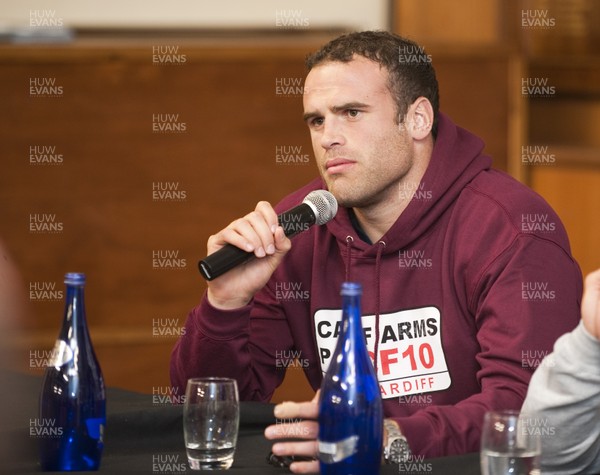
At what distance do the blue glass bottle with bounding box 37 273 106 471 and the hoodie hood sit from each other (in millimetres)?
722

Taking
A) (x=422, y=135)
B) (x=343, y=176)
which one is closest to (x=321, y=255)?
(x=343, y=176)

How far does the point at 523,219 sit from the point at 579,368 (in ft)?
1.71

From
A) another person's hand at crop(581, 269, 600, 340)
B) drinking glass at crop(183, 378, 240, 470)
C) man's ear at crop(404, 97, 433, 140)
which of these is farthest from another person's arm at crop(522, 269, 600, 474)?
man's ear at crop(404, 97, 433, 140)

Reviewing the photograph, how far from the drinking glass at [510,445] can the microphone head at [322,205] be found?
28.1 inches

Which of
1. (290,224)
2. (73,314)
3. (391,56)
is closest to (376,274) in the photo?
(290,224)

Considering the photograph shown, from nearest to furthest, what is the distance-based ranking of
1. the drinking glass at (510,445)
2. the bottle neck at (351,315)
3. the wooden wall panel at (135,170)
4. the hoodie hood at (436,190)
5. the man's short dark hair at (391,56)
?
the drinking glass at (510,445) → the bottle neck at (351,315) → the hoodie hood at (436,190) → the man's short dark hair at (391,56) → the wooden wall panel at (135,170)

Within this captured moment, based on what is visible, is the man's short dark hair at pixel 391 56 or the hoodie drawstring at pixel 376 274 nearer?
the hoodie drawstring at pixel 376 274

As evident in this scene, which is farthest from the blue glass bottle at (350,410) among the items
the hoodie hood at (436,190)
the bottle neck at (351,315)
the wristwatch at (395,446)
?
the hoodie hood at (436,190)

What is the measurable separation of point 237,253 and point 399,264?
0.37 metres

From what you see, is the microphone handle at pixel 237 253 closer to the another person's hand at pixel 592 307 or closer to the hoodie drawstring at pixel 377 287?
the hoodie drawstring at pixel 377 287

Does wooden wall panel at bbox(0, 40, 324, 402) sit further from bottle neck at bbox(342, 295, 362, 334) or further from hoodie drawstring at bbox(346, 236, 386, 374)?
bottle neck at bbox(342, 295, 362, 334)

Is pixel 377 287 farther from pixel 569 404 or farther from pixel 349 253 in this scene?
pixel 569 404

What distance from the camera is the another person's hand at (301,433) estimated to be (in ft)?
4.22

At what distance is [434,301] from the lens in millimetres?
1873
